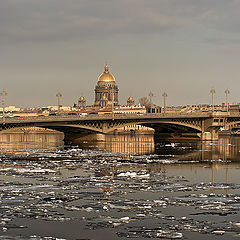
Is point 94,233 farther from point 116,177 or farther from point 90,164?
point 90,164

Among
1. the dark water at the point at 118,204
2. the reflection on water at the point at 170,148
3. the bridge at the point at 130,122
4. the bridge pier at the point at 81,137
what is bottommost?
the dark water at the point at 118,204

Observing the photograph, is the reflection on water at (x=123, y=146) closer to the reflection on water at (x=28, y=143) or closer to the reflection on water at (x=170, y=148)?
the reflection on water at (x=170, y=148)

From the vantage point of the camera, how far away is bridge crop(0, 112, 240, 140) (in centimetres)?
8006

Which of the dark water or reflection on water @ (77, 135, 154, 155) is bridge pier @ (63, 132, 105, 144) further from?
the dark water

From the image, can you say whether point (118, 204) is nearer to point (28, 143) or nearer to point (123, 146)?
point (123, 146)

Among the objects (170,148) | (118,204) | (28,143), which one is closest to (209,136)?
(170,148)

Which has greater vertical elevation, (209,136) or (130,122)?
(130,122)

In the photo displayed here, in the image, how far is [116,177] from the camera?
3553 cm

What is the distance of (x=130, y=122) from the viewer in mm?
91875

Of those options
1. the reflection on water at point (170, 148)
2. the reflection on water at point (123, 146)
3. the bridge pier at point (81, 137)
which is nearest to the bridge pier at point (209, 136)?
the reflection on water at point (170, 148)

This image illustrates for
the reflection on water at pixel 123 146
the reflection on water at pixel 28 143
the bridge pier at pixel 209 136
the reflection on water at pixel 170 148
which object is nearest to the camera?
the reflection on water at pixel 170 148

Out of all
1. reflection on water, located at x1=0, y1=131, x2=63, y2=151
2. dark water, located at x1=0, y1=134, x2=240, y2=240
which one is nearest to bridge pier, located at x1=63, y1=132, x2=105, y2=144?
reflection on water, located at x1=0, y1=131, x2=63, y2=151

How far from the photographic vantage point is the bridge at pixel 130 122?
8006 centimetres

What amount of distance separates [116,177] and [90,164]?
10852 mm
